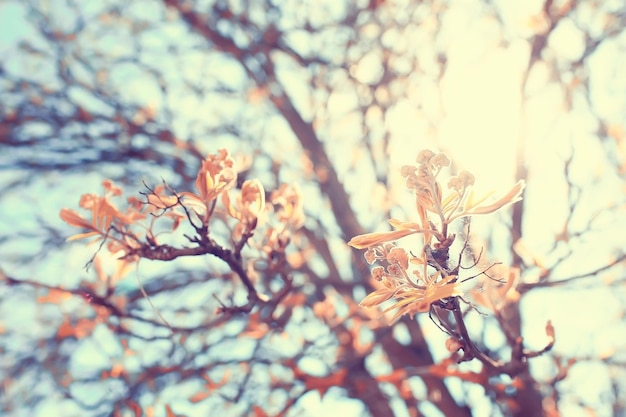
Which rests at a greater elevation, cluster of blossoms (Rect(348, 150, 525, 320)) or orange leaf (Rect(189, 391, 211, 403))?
cluster of blossoms (Rect(348, 150, 525, 320))

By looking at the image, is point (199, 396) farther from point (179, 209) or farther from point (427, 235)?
point (427, 235)

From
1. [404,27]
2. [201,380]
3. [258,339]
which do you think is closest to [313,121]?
[404,27]

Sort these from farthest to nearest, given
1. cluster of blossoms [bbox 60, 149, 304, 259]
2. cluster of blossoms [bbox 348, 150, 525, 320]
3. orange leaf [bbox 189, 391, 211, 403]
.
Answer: orange leaf [bbox 189, 391, 211, 403]
cluster of blossoms [bbox 60, 149, 304, 259]
cluster of blossoms [bbox 348, 150, 525, 320]

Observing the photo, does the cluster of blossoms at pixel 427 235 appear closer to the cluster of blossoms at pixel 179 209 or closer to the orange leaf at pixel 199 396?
the cluster of blossoms at pixel 179 209

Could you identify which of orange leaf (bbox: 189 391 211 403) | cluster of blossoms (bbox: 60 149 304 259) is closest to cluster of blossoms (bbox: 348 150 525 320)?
cluster of blossoms (bbox: 60 149 304 259)

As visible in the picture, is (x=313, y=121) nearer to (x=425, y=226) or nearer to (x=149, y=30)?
(x=149, y=30)

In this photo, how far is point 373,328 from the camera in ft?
7.21

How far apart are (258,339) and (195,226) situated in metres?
1.41

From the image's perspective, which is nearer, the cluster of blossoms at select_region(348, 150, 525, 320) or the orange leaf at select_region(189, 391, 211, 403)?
the cluster of blossoms at select_region(348, 150, 525, 320)

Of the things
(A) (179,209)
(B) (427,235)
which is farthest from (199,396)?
(B) (427,235)

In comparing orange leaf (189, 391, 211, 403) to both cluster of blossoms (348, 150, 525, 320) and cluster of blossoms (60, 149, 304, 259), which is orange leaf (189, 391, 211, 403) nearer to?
cluster of blossoms (60, 149, 304, 259)

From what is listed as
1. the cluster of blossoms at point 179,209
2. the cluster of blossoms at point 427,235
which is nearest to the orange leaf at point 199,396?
the cluster of blossoms at point 179,209

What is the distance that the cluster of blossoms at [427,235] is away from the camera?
726 millimetres

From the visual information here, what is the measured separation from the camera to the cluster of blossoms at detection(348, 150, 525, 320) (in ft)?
2.38
